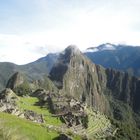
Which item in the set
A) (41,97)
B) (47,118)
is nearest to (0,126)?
(47,118)

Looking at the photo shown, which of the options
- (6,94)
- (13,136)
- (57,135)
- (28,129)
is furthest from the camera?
(6,94)

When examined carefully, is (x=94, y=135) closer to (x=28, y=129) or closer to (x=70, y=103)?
(x=70, y=103)

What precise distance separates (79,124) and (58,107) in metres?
12.9

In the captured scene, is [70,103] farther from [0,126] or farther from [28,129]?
[0,126]

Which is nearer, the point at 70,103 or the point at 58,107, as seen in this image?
the point at 58,107

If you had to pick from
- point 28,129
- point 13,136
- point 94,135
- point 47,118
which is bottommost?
point 94,135

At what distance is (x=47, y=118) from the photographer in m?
108

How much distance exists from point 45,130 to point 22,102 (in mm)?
55436

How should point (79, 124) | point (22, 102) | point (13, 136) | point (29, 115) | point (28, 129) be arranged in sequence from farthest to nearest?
point (22, 102)
point (79, 124)
point (29, 115)
point (28, 129)
point (13, 136)

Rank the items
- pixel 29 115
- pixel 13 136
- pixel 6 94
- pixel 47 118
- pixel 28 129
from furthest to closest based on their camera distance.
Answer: pixel 6 94, pixel 47 118, pixel 29 115, pixel 28 129, pixel 13 136

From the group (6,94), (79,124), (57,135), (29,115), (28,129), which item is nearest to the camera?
(28,129)

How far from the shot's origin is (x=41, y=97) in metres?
141

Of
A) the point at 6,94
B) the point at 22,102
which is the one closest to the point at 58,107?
the point at 22,102

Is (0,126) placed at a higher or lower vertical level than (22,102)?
higher
